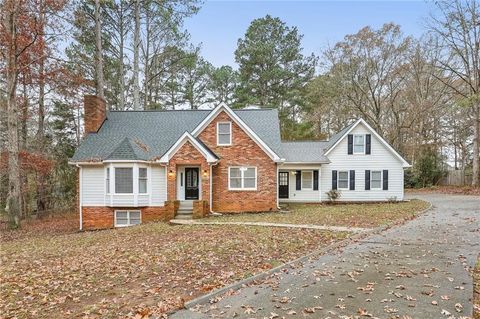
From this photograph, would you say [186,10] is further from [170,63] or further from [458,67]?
[458,67]

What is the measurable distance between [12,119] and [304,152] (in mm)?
17027

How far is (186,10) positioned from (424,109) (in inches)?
954

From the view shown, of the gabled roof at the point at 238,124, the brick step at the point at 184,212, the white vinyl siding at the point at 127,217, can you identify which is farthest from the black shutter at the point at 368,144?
the white vinyl siding at the point at 127,217

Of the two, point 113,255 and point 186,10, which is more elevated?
point 186,10

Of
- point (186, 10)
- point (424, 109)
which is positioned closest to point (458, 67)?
point (424, 109)

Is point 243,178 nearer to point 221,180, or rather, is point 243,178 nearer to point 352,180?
point 221,180

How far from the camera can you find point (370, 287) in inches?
247

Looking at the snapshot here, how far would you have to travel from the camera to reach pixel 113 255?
9695mm

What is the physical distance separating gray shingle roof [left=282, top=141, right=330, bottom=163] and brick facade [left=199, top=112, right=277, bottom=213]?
362 cm

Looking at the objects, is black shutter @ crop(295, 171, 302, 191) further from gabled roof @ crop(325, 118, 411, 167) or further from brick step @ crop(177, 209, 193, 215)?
brick step @ crop(177, 209, 193, 215)

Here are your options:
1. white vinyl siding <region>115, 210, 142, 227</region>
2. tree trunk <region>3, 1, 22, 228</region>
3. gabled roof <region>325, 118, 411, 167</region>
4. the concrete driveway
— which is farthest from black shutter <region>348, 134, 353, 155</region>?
tree trunk <region>3, 1, 22, 228</region>

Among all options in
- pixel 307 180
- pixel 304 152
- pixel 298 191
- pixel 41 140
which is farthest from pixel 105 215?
pixel 304 152

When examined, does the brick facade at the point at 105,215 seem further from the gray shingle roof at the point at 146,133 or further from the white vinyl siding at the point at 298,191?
the white vinyl siding at the point at 298,191

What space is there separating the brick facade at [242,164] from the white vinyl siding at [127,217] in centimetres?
407
